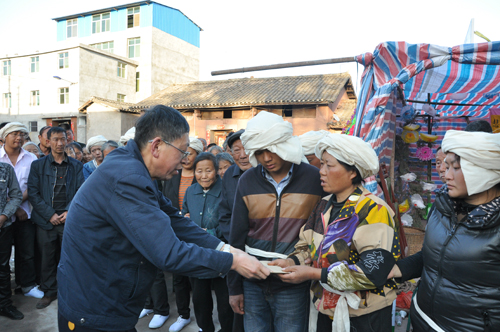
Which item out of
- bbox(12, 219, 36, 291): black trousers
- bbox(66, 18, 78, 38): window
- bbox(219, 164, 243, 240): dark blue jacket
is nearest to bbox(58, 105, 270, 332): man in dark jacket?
bbox(219, 164, 243, 240): dark blue jacket

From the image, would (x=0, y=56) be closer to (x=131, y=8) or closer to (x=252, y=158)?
(x=131, y=8)

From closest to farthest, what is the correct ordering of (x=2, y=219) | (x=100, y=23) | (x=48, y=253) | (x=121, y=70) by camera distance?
(x=2, y=219) → (x=48, y=253) → (x=121, y=70) → (x=100, y=23)

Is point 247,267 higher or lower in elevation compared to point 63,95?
lower

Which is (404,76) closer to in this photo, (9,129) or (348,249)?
(348,249)

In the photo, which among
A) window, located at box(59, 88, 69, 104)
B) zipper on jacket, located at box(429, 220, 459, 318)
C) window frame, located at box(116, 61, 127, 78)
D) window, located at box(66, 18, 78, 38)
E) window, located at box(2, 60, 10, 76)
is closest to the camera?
zipper on jacket, located at box(429, 220, 459, 318)

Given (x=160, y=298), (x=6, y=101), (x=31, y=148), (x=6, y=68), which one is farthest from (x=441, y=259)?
(x=6, y=68)

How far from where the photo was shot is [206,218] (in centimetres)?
376

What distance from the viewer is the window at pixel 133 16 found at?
108 feet

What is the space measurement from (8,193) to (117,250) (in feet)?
11.5

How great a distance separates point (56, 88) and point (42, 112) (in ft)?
8.91

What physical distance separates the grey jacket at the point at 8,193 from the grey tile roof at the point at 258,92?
14617 millimetres

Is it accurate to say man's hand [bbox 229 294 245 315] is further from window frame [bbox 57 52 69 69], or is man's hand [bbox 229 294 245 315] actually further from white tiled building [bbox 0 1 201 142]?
window frame [bbox 57 52 69 69]

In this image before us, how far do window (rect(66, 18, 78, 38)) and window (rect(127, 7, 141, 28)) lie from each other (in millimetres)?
7659

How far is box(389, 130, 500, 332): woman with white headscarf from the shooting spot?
1.70m
